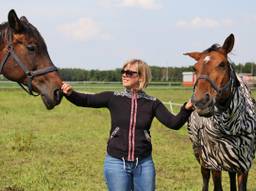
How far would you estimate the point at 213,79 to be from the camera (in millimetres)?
4891

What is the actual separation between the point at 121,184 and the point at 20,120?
1369cm

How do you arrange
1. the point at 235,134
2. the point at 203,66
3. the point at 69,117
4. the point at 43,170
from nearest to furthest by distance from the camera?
the point at 203,66
the point at 235,134
the point at 43,170
the point at 69,117

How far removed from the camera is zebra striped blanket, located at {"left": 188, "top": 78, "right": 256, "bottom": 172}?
5.53 metres

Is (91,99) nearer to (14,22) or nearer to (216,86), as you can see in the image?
(14,22)

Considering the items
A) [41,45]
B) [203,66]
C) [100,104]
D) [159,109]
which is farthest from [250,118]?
[41,45]

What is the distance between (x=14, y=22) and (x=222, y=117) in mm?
2588

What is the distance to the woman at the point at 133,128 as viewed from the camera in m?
4.38

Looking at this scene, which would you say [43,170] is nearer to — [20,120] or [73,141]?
[73,141]

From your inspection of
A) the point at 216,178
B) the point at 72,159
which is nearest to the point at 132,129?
the point at 216,178

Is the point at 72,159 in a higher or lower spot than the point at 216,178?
lower

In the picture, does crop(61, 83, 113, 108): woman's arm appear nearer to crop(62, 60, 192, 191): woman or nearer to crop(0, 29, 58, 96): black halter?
crop(62, 60, 192, 191): woman

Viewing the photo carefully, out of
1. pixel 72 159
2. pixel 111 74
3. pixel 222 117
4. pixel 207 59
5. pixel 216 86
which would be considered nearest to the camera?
pixel 216 86

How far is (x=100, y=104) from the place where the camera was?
15.1 feet

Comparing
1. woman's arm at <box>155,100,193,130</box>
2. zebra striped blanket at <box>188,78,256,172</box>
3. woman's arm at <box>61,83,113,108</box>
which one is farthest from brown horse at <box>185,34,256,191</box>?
woman's arm at <box>61,83,113,108</box>
